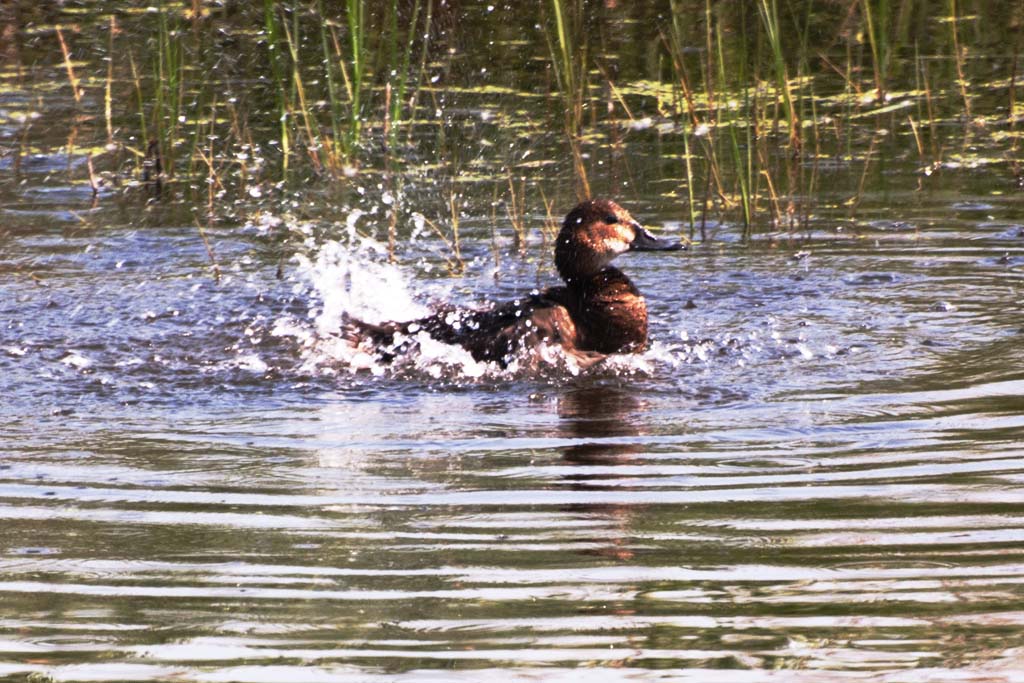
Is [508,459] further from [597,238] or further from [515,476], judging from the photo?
[597,238]

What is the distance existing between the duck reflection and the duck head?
1.09 meters

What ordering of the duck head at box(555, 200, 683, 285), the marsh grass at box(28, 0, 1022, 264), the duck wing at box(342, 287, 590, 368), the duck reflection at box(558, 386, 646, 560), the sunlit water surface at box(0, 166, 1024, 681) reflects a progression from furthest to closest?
the marsh grass at box(28, 0, 1022, 264), the duck head at box(555, 200, 683, 285), the duck wing at box(342, 287, 590, 368), the duck reflection at box(558, 386, 646, 560), the sunlit water surface at box(0, 166, 1024, 681)

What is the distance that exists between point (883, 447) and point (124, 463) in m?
2.43

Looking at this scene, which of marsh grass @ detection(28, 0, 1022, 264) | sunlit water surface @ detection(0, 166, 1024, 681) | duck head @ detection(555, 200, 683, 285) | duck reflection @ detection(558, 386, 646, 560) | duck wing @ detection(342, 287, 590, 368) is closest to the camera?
sunlit water surface @ detection(0, 166, 1024, 681)

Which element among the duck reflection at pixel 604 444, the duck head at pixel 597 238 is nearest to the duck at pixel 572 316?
the duck head at pixel 597 238

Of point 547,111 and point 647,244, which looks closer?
point 647,244

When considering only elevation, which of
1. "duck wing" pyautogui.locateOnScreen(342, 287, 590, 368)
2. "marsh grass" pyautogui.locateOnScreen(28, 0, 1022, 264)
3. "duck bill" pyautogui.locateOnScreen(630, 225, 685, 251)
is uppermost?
"marsh grass" pyautogui.locateOnScreen(28, 0, 1022, 264)

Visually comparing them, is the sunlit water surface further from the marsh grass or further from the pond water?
the marsh grass

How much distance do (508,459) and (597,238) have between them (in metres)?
2.37

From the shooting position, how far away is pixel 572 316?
7.22m

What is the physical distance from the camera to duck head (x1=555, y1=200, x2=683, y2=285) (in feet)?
24.3

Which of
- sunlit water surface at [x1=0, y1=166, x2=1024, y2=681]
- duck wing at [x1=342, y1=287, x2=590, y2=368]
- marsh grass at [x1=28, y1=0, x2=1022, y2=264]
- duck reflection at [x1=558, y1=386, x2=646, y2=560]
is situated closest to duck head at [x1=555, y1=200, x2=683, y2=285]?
duck wing at [x1=342, y1=287, x2=590, y2=368]

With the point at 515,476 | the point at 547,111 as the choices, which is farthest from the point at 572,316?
the point at 547,111

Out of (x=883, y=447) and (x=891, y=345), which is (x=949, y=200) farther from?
(x=883, y=447)
